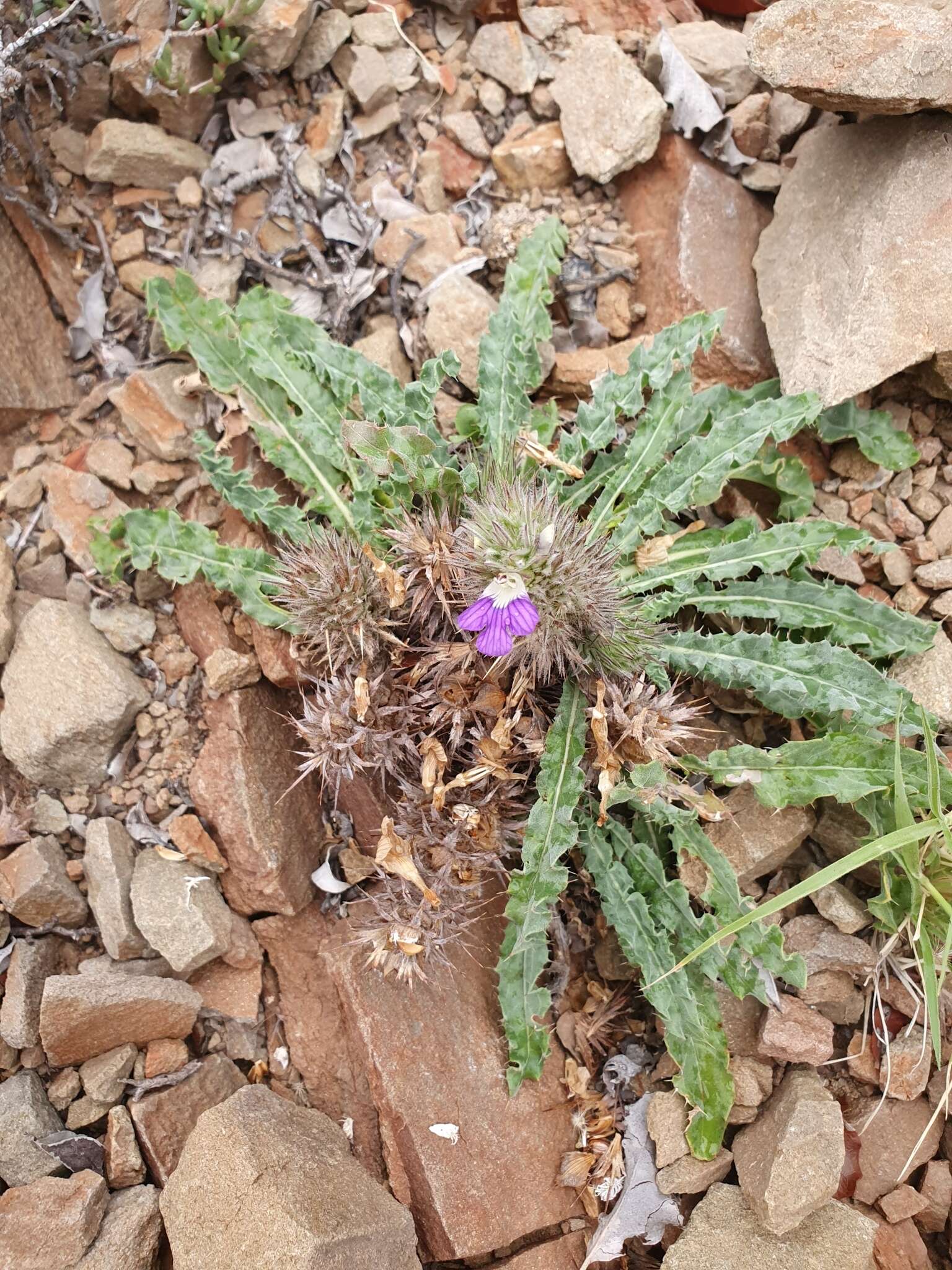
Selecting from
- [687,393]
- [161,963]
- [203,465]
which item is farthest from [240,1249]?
[687,393]

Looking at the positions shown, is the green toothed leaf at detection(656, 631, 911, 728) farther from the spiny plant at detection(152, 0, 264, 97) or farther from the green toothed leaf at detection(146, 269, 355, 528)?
the spiny plant at detection(152, 0, 264, 97)

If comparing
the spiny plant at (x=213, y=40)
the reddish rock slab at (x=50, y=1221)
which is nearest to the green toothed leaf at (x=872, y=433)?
the spiny plant at (x=213, y=40)

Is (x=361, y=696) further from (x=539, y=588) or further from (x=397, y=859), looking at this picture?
(x=539, y=588)

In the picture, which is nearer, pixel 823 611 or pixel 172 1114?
pixel 172 1114

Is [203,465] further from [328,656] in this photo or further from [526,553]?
[526,553]

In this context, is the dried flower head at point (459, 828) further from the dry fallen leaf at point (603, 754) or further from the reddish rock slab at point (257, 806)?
the reddish rock slab at point (257, 806)

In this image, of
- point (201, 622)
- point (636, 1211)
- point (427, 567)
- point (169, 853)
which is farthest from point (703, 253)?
point (636, 1211)
